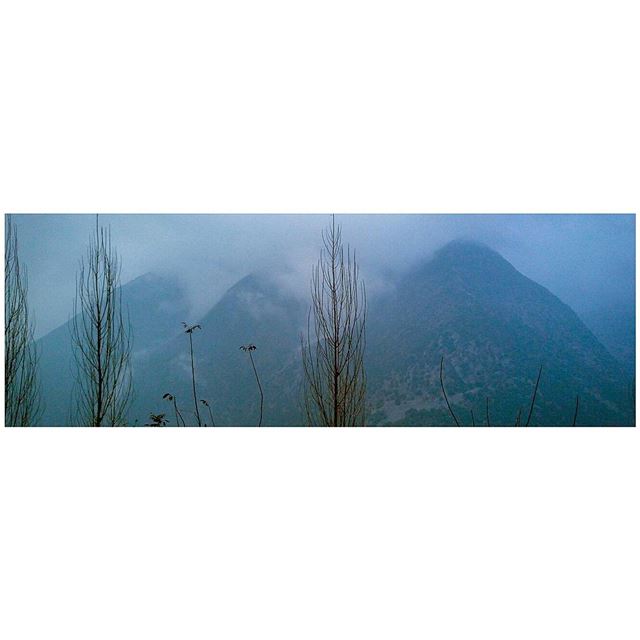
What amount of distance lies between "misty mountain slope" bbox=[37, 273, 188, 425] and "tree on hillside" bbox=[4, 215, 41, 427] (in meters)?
0.08

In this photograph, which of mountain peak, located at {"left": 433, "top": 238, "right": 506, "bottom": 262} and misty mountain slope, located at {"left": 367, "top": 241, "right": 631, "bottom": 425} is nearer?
misty mountain slope, located at {"left": 367, "top": 241, "right": 631, "bottom": 425}

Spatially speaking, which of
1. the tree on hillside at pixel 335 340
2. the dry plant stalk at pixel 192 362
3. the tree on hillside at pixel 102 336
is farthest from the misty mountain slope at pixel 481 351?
the tree on hillside at pixel 102 336

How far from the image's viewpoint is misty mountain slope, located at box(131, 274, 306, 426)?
3682 mm

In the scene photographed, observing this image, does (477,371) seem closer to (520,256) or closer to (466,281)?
(466,281)

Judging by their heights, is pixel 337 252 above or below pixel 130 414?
above

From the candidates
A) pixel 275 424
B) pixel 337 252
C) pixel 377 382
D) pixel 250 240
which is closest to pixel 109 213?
Answer: pixel 250 240

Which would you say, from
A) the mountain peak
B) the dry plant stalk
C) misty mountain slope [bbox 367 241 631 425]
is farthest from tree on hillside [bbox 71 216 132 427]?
the mountain peak

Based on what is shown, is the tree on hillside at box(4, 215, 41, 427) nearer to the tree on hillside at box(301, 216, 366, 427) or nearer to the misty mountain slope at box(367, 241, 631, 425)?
the tree on hillside at box(301, 216, 366, 427)

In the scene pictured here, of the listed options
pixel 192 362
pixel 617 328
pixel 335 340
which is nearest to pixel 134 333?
pixel 192 362

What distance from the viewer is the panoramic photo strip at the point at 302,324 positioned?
3652mm

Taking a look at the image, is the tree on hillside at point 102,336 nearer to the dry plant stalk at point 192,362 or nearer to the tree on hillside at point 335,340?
the dry plant stalk at point 192,362

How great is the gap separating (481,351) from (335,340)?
3.80 ft

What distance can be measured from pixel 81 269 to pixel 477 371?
10.5ft

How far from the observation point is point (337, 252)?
3.70m
